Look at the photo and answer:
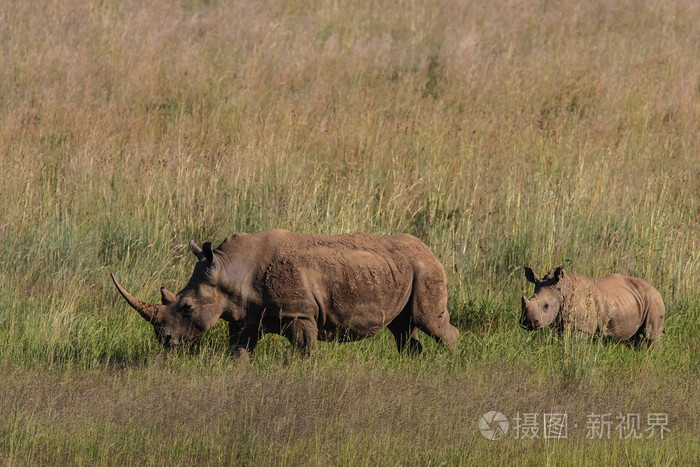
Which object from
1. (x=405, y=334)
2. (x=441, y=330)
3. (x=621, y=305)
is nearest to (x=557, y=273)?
(x=621, y=305)

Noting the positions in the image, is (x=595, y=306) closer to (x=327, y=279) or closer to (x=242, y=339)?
(x=327, y=279)

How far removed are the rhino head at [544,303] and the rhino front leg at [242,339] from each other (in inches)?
76.0

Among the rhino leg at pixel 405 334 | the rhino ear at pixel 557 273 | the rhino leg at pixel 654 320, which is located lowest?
the rhino leg at pixel 405 334

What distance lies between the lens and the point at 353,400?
6125mm

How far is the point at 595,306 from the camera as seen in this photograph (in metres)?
7.13

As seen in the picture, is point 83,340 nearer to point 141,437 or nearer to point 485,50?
point 141,437

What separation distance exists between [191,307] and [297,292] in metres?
0.74

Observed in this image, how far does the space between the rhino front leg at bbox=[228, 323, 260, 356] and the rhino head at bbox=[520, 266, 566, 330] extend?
76.0 inches

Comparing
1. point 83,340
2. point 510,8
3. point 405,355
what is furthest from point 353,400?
point 510,8

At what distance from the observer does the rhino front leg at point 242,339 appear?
6872mm

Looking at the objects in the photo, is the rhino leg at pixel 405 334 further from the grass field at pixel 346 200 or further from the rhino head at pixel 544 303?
the rhino head at pixel 544 303

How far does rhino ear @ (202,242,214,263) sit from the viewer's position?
641 cm

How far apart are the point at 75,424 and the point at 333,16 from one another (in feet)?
38.5

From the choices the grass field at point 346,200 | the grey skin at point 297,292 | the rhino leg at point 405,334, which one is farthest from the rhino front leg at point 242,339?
the rhino leg at point 405,334
